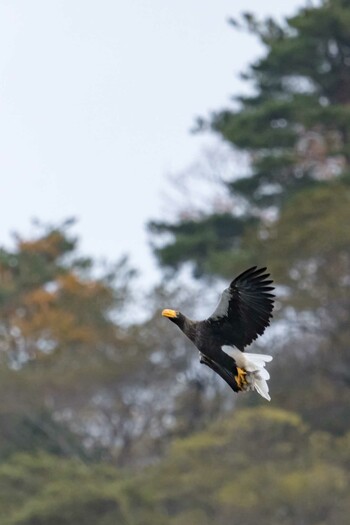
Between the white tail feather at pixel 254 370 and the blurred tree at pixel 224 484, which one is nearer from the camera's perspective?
the white tail feather at pixel 254 370

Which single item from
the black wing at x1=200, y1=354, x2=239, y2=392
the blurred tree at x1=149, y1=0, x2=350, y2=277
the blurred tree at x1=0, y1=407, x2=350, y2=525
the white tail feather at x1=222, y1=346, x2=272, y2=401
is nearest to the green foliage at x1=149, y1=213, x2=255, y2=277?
the blurred tree at x1=149, y1=0, x2=350, y2=277

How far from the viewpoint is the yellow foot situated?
13.8 m

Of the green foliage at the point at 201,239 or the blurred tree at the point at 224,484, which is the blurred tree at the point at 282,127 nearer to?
the green foliage at the point at 201,239

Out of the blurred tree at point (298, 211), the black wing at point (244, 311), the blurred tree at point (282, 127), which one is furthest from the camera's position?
the blurred tree at point (282, 127)

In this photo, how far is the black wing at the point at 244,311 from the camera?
13609 mm

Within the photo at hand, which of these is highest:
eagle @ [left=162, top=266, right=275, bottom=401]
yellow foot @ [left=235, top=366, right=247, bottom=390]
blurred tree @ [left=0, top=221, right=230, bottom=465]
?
blurred tree @ [left=0, top=221, right=230, bottom=465]

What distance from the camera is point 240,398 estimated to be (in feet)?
117

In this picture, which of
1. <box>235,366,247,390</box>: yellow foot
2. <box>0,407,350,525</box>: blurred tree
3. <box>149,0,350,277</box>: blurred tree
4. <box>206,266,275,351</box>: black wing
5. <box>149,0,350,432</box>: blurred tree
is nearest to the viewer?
<box>206,266,275,351</box>: black wing

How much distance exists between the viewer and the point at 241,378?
1383 centimetres

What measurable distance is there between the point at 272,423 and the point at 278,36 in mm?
10456

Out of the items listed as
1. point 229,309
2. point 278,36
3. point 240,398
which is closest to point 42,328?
point 240,398

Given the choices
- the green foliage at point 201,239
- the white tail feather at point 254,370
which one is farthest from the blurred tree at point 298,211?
the white tail feather at point 254,370

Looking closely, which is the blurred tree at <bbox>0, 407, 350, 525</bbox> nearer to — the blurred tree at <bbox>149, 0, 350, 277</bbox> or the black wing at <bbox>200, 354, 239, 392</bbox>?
the blurred tree at <bbox>149, 0, 350, 277</bbox>

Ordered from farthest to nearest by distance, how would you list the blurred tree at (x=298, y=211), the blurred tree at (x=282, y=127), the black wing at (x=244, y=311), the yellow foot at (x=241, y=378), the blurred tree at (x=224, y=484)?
the blurred tree at (x=282, y=127) → the blurred tree at (x=298, y=211) → the blurred tree at (x=224, y=484) → the yellow foot at (x=241, y=378) → the black wing at (x=244, y=311)
